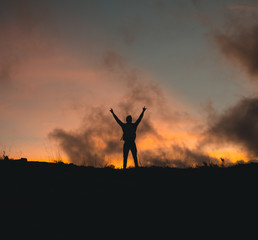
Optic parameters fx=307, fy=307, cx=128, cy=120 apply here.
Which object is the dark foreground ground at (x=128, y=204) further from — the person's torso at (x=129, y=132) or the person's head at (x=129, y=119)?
the person's head at (x=129, y=119)

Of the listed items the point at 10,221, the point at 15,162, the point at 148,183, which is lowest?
the point at 10,221

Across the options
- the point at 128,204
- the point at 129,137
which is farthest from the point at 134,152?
the point at 128,204

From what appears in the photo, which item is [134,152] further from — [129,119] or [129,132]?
[129,119]

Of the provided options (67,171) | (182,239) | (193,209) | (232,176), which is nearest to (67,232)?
(182,239)

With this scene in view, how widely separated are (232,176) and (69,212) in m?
5.64

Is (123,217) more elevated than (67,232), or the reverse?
(123,217)

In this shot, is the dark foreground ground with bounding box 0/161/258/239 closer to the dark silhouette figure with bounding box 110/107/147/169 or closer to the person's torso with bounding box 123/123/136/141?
the dark silhouette figure with bounding box 110/107/147/169

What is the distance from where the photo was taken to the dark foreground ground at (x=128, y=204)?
20.5 ft

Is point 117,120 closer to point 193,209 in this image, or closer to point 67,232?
point 193,209

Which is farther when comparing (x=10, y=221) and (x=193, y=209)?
(x=193, y=209)

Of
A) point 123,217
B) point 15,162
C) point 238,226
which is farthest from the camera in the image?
point 15,162

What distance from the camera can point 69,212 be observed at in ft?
23.0

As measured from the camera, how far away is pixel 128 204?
7.50m

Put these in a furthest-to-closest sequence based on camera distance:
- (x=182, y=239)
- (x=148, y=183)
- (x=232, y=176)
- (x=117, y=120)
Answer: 1. (x=117, y=120)
2. (x=232, y=176)
3. (x=148, y=183)
4. (x=182, y=239)
